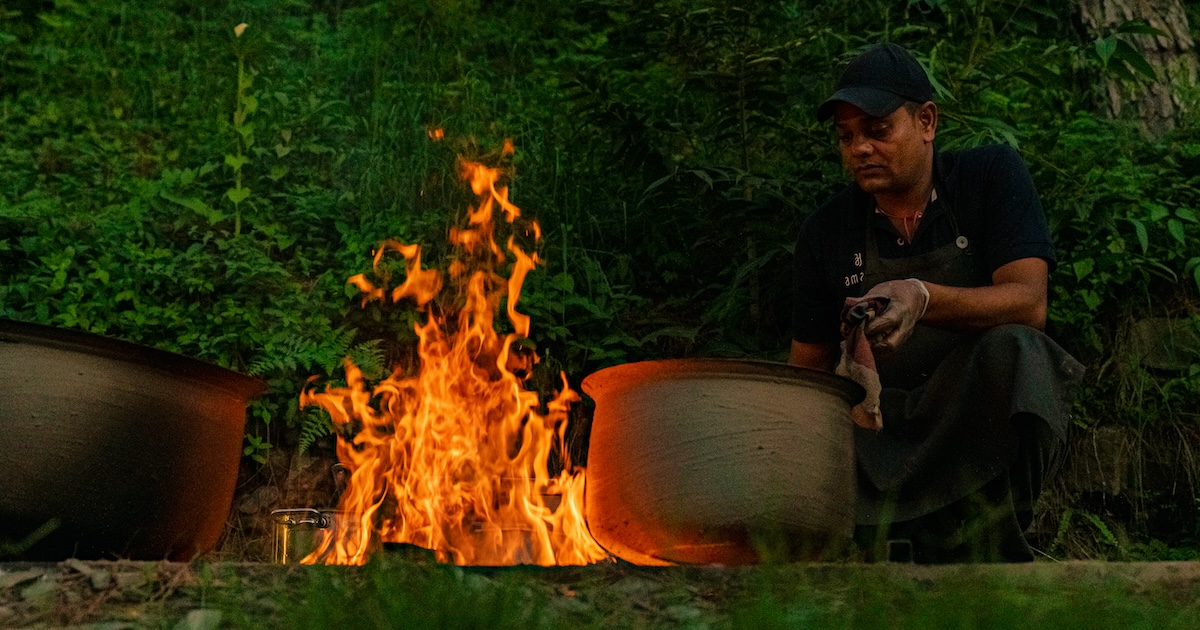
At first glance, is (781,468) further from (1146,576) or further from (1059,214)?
(1059,214)

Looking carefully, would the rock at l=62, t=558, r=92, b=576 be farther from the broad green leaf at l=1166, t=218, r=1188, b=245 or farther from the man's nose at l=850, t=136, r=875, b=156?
the broad green leaf at l=1166, t=218, r=1188, b=245

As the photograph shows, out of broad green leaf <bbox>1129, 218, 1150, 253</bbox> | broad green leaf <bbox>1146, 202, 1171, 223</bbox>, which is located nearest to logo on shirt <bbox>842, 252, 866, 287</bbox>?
broad green leaf <bbox>1129, 218, 1150, 253</bbox>

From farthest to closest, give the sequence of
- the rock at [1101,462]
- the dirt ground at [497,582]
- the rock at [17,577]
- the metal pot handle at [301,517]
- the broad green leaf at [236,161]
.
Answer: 1. the broad green leaf at [236,161]
2. the rock at [1101,462]
3. the metal pot handle at [301,517]
4. the rock at [17,577]
5. the dirt ground at [497,582]

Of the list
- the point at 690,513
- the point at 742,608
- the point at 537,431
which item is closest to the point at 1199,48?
the point at 537,431

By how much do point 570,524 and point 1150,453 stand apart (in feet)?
9.10

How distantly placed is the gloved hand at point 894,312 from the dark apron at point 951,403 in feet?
1.04

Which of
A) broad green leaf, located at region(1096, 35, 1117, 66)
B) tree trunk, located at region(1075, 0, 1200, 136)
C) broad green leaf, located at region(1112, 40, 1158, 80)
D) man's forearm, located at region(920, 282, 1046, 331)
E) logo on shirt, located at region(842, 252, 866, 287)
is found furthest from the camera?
tree trunk, located at region(1075, 0, 1200, 136)

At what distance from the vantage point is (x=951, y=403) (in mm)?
3379

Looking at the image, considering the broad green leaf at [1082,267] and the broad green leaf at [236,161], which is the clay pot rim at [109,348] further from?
the broad green leaf at [1082,267]

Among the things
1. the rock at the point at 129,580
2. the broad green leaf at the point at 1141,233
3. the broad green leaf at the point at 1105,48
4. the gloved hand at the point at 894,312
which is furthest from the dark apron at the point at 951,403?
the rock at the point at 129,580

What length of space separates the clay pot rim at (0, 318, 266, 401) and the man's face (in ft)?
6.01

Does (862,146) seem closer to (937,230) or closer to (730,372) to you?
(937,230)

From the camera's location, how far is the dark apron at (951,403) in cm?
323

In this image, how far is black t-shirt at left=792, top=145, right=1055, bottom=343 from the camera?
11.2ft
